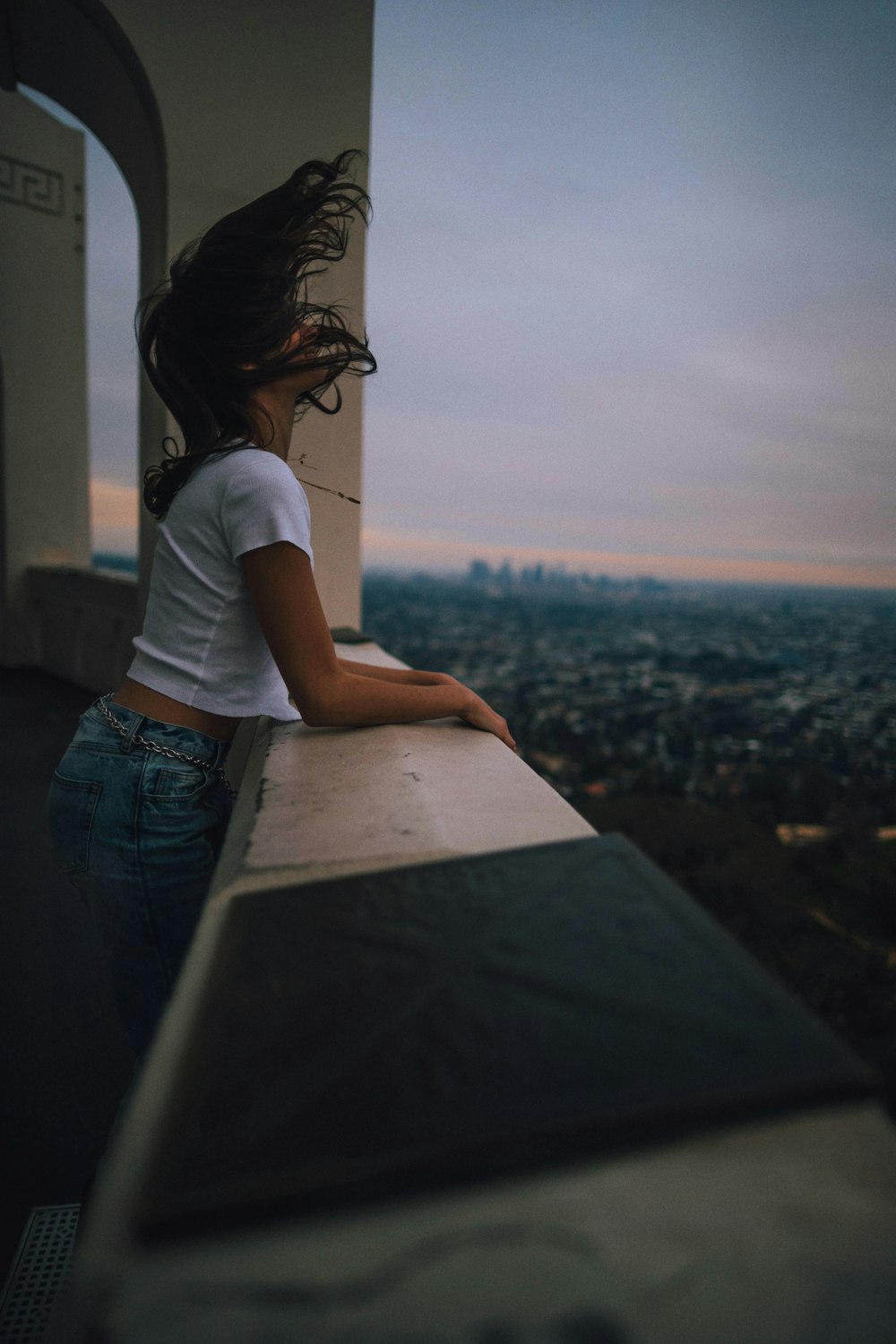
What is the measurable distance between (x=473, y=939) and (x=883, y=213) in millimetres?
33576

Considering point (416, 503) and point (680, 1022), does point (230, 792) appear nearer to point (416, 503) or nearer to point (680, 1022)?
point (680, 1022)

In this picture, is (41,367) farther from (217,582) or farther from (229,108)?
(217,582)

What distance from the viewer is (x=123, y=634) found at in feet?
15.9

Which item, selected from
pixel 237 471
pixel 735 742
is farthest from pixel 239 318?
pixel 735 742

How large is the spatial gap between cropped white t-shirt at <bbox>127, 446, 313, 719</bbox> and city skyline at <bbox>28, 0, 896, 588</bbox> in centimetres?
67

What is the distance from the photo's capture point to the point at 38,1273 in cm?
135

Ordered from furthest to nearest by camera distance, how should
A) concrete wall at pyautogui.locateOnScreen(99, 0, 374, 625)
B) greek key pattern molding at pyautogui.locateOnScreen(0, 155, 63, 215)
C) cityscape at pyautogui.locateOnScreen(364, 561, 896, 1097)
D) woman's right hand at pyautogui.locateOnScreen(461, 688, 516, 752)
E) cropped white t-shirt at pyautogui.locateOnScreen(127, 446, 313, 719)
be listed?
cityscape at pyautogui.locateOnScreen(364, 561, 896, 1097)
greek key pattern molding at pyautogui.locateOnScreen(0, 155, 63, 215)
concrete wall at pyautogui.locateOnScreen(99, 0, 374, 625)
woman's right hand at pyautogui.locateOnScreen(461, 688, 516, 752)
cropped white t-shirt at pyautogui.locateOnScreen(127, 446, 313, 719)

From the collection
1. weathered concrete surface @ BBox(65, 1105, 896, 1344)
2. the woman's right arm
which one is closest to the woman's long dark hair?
the woman's right arm

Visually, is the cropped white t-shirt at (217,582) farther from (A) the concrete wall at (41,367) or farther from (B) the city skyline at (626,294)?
(A) the concrete wall at (41,367)

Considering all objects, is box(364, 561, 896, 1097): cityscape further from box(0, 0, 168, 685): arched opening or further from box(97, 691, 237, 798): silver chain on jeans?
box(0, 0, 168, 685): arched opening

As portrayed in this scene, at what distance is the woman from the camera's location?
1257mm

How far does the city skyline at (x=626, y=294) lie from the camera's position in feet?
24.8

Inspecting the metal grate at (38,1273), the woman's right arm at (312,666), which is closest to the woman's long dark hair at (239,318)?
the woman's right arm at (312,666)

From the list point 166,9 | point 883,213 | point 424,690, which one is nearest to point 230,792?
point 424,690
